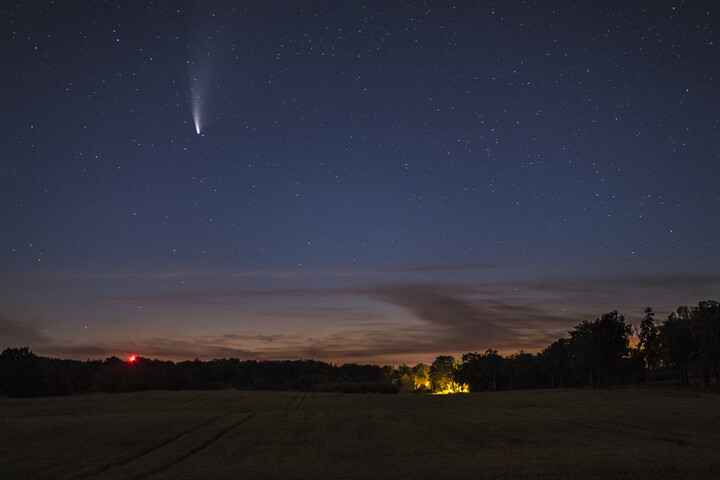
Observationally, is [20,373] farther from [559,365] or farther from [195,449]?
[559,365]

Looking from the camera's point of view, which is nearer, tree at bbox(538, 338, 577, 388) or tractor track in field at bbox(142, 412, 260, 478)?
tractor track in field at bbox(142, 412, 260, 478)

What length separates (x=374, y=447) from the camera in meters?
31.3

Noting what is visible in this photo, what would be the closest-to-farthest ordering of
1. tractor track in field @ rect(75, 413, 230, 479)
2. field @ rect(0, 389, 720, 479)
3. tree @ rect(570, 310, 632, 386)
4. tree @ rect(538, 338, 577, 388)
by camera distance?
field @ rect(0, 389, 720, 479), tractor track in field @ rect(75, 413, 230, 479), tree @ rect(570, 310, 632, 386), tree @ rect(538, 338, 577, 388)

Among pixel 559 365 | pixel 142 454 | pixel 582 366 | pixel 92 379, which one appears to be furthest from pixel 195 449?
pixel 92 379

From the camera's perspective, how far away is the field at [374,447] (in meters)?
23.7

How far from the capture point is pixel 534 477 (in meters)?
21.5

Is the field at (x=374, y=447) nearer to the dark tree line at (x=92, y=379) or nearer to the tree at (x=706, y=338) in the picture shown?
the tree at (x=706, y=338)

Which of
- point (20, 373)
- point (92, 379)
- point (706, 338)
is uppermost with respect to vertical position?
point (706, 338)

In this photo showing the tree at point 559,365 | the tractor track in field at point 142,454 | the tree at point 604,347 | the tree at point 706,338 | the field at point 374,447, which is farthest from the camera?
the tree at point 559,365

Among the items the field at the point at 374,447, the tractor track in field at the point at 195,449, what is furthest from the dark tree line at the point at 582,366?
the tractor track in field at the point at 195,449

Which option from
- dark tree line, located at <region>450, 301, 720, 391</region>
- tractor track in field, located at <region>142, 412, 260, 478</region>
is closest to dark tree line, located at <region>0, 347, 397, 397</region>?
dark tree line, located at <region>450, 301, 720, 391</region>

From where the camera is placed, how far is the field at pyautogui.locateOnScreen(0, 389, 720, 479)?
23.7 meters

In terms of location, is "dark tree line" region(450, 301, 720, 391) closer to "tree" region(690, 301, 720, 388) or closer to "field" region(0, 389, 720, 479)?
"tree" region(690, 301, 720, 388)

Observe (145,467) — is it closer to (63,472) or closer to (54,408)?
(63,472)
